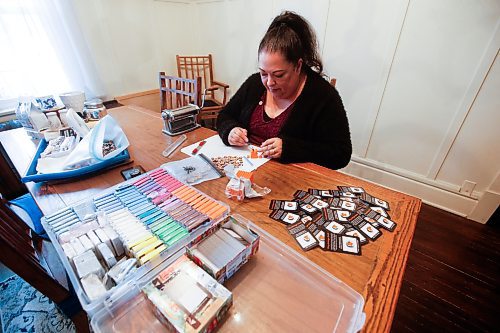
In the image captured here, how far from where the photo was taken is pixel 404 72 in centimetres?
168

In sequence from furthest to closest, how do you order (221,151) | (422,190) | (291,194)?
(422,190)
(221,151)
(291,194)

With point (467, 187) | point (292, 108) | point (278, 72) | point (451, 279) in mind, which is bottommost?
point (451, 279)

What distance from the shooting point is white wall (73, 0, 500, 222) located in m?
1.45

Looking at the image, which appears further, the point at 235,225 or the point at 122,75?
the point at 122,75

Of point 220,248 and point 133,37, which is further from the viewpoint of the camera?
point 133,37

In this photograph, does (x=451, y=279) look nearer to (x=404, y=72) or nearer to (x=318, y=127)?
(x=318, y=127)

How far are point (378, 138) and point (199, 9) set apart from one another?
2.63 m

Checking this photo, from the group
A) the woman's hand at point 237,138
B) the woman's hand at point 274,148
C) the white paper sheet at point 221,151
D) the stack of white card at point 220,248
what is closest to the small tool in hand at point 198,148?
the white paper sheet at point 221,151

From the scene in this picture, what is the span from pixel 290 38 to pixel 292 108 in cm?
29

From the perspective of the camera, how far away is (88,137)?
0.89 metres

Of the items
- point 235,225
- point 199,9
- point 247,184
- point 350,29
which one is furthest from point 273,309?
point 199,9

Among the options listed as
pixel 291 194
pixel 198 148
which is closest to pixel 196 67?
pixel 198 148

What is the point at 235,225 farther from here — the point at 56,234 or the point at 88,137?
the point at 88,137

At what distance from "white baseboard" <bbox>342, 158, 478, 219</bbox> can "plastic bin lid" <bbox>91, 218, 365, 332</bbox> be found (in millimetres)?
1840
